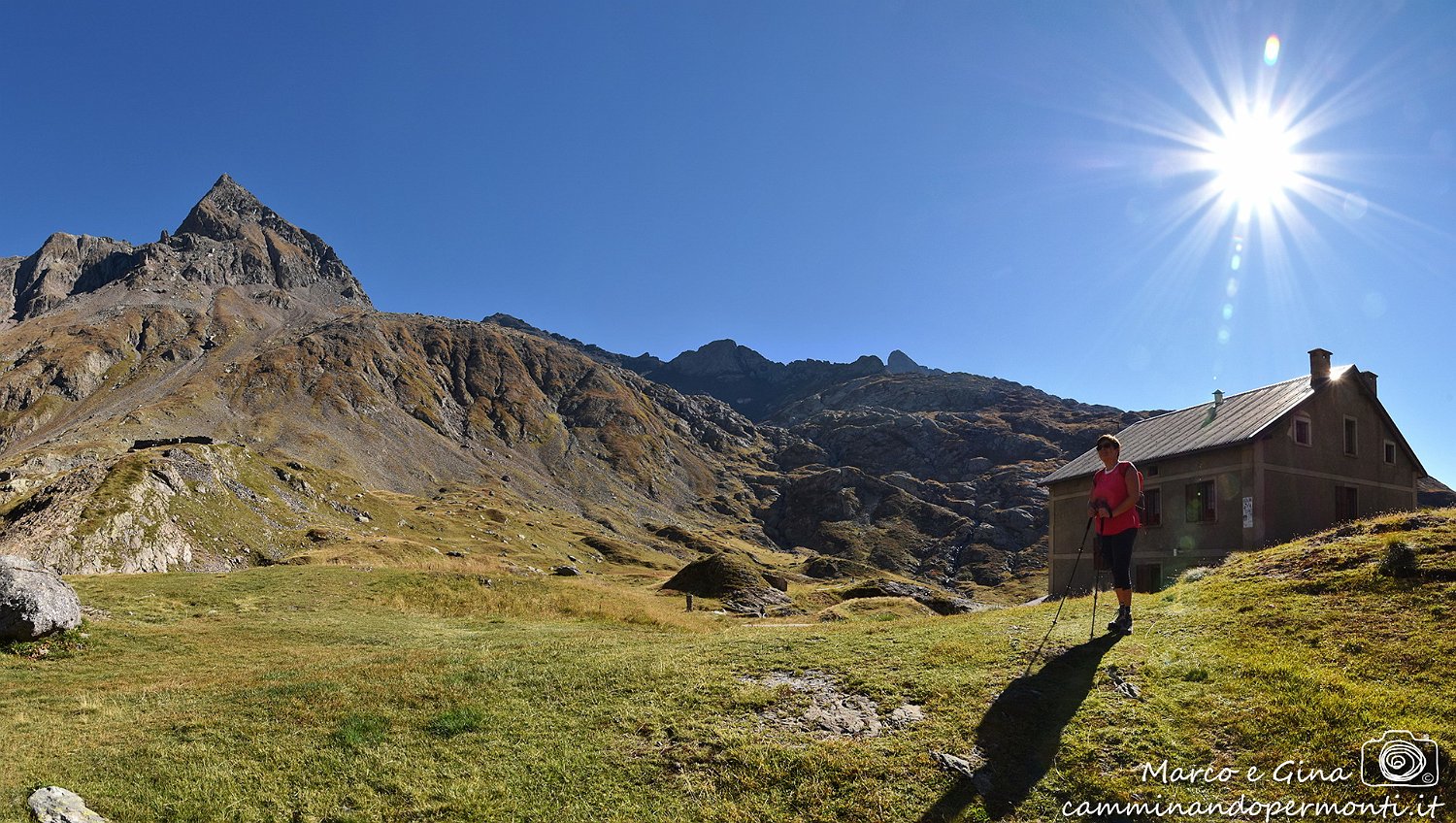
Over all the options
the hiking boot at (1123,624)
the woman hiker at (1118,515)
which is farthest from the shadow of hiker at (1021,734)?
the woman hiker at (1118,515)

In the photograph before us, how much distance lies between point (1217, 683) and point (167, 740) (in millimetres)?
16311

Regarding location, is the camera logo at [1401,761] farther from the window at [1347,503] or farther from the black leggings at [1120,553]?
the window at [1347,503]

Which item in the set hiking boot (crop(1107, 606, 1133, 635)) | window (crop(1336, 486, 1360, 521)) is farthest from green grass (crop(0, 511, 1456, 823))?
window (crop(1336, 486, 1360, 521))

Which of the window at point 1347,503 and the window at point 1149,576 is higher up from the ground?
the window at point 1347,503

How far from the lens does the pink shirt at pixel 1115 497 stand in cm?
1334

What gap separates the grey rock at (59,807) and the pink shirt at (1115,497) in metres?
16.2

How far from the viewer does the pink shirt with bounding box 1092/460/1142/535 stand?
1334 centimetres

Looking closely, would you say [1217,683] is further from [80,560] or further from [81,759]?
[80,560]

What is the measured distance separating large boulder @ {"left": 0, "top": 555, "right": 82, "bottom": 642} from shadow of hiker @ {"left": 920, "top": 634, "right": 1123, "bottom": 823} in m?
25.5

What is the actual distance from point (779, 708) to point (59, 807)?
9.57m

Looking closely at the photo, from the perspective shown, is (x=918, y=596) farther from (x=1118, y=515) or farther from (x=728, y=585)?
(x=1118, y=515)

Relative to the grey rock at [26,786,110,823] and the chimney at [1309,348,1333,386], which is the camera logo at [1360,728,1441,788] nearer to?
the grey rock at [26,786,110,823]

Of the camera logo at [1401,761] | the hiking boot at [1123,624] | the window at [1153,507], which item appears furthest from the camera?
the window at [1153,507]

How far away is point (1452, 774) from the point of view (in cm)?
701
